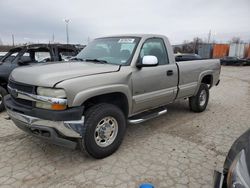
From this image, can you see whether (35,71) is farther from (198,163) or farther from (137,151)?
(198,163)

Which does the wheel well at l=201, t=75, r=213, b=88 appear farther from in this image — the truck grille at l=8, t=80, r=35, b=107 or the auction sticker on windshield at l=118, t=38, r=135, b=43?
the truck grille at l=8, t=80, r=35, b=107

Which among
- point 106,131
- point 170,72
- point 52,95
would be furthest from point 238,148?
point 170,72

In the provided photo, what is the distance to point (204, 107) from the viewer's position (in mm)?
6109

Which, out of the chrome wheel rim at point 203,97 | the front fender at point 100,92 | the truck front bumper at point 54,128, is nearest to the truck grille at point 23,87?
the truck front bumper at point 54,128

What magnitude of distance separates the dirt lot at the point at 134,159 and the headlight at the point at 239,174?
4.03 ft

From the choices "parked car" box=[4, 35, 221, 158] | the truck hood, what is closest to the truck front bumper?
"parked car" box=[4, 35, 221, 158]

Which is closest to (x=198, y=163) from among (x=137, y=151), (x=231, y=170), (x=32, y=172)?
(x=137, y=151)

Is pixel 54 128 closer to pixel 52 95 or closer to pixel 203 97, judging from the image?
pixel 52 95

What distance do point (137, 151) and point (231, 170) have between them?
6.83 feet

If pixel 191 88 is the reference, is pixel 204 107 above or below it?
below

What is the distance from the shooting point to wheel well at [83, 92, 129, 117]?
3.18 meters

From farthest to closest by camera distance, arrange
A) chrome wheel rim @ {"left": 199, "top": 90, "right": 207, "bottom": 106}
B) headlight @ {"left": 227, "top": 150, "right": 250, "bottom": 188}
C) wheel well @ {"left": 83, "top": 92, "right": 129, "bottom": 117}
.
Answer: chrome wheel rim @ {"left": 199, "top": 90, "right": 207, "bottom": 106} < wheel well @ {"left": 83, "top": 92, "right": 129, "bottom": 117} < headlight @ {"left": 227, "top": 150, "right": 250, "bottom": 188}

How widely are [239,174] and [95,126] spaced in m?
1.98

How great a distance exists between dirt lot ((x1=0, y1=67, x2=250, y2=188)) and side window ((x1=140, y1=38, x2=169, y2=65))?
151cm
